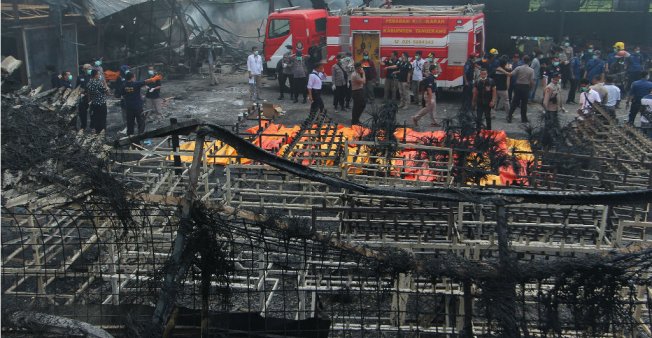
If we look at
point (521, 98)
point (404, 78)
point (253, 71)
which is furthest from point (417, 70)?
point (253, 71)

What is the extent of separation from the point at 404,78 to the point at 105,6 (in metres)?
9.72

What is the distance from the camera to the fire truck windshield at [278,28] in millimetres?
22500

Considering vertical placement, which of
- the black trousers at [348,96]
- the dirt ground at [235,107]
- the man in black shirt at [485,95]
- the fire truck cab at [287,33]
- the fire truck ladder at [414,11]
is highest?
the fire truck ladder at [414,11]

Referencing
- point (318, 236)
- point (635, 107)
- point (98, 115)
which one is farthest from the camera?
point (635, 107)

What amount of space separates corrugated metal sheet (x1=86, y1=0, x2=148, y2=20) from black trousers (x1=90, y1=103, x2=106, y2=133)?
626 centimetres

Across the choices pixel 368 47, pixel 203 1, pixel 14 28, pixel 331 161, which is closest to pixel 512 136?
pixel 368 47

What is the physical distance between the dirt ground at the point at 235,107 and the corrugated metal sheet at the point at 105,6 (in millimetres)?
2696

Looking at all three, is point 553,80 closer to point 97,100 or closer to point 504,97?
point 504,97

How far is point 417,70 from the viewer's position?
1964 cm

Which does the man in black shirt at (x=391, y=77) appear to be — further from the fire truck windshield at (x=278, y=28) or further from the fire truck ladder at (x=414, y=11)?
the fire truck windshield at (x=278, y=28)

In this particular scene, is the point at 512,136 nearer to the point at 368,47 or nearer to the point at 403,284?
the point at 368,47

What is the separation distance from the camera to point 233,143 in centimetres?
301

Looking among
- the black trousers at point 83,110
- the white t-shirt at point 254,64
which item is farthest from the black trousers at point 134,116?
the white t-shirt at point 254,64

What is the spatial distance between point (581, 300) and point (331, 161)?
6857 millimetres
